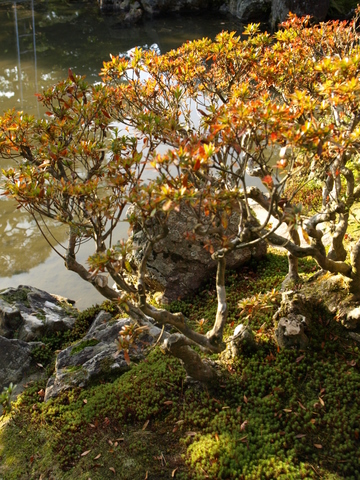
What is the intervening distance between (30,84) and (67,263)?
1149cm

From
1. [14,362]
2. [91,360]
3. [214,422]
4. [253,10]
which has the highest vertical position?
[253,10]

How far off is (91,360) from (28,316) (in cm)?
135

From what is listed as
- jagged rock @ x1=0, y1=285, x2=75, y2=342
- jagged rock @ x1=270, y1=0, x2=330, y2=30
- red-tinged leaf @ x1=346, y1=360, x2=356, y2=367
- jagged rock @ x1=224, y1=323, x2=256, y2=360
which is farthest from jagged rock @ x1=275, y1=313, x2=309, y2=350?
jagged rock @ x1=270, y1=0, x2=330, y2=30

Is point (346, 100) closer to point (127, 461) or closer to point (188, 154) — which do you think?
point (188, 154)

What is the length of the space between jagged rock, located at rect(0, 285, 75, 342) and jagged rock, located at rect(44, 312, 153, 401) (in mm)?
782

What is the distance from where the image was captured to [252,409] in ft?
11.3

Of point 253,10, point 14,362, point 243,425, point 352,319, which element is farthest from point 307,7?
point 243,425

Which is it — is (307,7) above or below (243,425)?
above

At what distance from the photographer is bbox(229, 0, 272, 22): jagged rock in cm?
1831

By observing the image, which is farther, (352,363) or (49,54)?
(49,54)

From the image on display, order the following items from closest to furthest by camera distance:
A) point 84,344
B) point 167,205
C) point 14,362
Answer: point 167,205 → point 84,344 → point 14,362

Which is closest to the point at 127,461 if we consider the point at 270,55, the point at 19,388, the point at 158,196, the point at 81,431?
the point at 81,431

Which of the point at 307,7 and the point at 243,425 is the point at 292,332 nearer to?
the point at 243,425

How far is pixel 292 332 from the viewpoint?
3.68 meters
